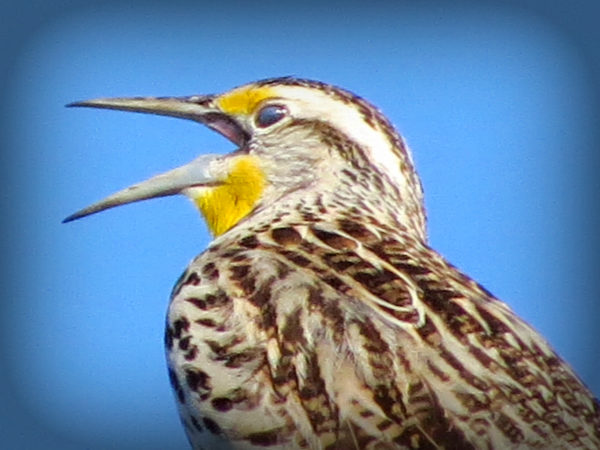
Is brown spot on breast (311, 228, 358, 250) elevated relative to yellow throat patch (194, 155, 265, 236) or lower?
lower

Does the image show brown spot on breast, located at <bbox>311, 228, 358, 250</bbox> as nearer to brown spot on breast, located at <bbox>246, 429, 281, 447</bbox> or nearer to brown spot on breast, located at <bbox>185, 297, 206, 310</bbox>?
brown spot on breast, located at <bbox>185, 297, 206, 310</bbox>

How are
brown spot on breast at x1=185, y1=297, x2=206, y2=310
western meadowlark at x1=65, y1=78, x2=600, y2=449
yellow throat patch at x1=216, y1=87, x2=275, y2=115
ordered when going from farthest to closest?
yellow throat patch at x1=216, y1=87, x2=275, y2=115 → brown spot on breast at x1=185, y1=297, x2=206, y2=310 → western meadowlark at x1=65, y1=78, x2=600, y2=449

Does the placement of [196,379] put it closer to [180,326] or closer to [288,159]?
[180,326]

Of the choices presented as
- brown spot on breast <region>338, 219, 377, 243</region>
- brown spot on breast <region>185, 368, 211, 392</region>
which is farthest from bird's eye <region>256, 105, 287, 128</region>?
brown spot on breast <region>185, 368, 211, 392</region>

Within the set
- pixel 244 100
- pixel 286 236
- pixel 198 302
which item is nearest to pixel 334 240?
pixel 286 236

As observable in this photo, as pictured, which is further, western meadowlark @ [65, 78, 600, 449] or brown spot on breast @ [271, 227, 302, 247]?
brown spot on breast @ [271, 227, 302, 247]

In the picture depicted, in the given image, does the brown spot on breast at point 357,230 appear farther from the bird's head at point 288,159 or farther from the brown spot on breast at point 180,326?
the brown spot on breast at point 180,326

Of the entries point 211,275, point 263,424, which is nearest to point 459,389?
point 263,424
